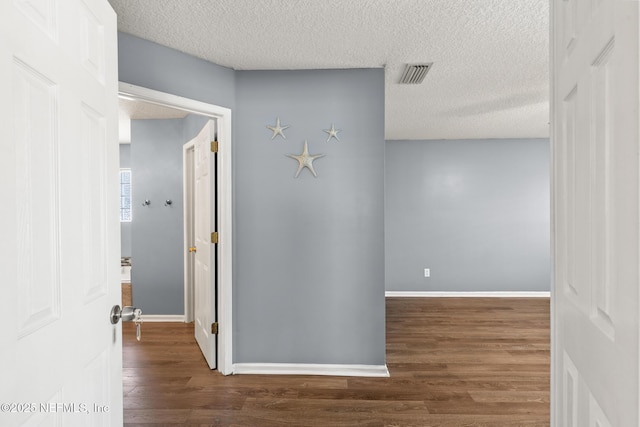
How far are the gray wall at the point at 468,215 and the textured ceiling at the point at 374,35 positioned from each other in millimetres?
2281

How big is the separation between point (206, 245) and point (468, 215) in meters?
4.17

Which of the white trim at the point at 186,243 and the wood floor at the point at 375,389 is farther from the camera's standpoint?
the white trim at the point at 186,243

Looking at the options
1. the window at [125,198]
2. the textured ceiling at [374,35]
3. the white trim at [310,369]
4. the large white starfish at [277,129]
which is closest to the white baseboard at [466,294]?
the white trim at [310,369]

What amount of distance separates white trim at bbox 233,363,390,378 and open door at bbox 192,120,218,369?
0.32 meters

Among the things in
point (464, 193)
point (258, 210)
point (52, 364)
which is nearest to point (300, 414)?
point (258, 210)

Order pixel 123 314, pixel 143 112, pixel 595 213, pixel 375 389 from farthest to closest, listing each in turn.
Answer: pixel 143 112 → pixel 375 389 → pixel 123 314 → pixel 595 213

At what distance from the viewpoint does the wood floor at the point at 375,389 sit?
2.34 metres

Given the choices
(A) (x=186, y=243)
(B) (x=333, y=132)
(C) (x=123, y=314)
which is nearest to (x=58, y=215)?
(C) (x=123, y=314)

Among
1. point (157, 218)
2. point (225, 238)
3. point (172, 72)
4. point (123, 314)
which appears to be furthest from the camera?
point (157, 218)

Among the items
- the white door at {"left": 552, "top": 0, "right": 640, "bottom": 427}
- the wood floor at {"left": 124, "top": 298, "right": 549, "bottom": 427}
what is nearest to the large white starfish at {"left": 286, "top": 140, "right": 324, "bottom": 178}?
the wood floor at {"left": 124, "top": 298, "right": 549, "bottom": 427}

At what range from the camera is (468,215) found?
18.8 feet

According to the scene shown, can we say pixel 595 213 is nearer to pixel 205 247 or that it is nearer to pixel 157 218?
pixel 205 247

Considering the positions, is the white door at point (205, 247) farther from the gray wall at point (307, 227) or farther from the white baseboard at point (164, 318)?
the white baseboard at point (164, 318)

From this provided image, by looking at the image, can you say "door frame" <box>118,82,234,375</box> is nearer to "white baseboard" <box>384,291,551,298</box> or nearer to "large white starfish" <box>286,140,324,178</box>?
"large white starfish" <box>286,140,324,178</box>
